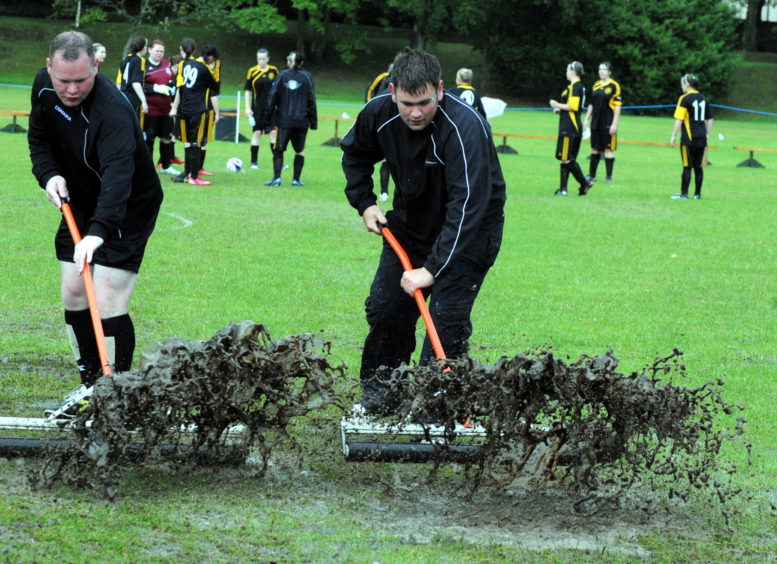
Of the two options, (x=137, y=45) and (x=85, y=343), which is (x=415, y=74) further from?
(x=137, y=45)

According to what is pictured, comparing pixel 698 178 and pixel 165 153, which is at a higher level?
pixel 698 178

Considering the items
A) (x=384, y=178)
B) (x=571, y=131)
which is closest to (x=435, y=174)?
(x=384, y=178)

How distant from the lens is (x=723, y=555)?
4340 millimetres

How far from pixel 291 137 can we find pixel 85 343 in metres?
11.3

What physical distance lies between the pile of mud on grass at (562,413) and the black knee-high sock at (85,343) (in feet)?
6.15

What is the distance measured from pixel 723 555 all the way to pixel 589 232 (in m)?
9.48

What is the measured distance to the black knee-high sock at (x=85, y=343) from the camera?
583 cm

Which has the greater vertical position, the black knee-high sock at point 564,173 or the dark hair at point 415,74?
the dark hair at point 415,74

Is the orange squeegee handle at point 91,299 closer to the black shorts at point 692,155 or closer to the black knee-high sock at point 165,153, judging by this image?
the black knee-high sock at point 165,153

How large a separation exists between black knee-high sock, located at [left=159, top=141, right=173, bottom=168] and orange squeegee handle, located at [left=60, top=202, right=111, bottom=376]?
12233 millimetres

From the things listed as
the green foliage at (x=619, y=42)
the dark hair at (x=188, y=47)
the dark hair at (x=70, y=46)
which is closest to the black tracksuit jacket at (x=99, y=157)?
the dark hair at (x=70, y=46)

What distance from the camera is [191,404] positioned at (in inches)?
185

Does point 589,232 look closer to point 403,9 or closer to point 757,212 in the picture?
point 757,212

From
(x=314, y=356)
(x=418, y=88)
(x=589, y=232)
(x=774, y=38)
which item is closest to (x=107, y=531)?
(x=314, y=356)
